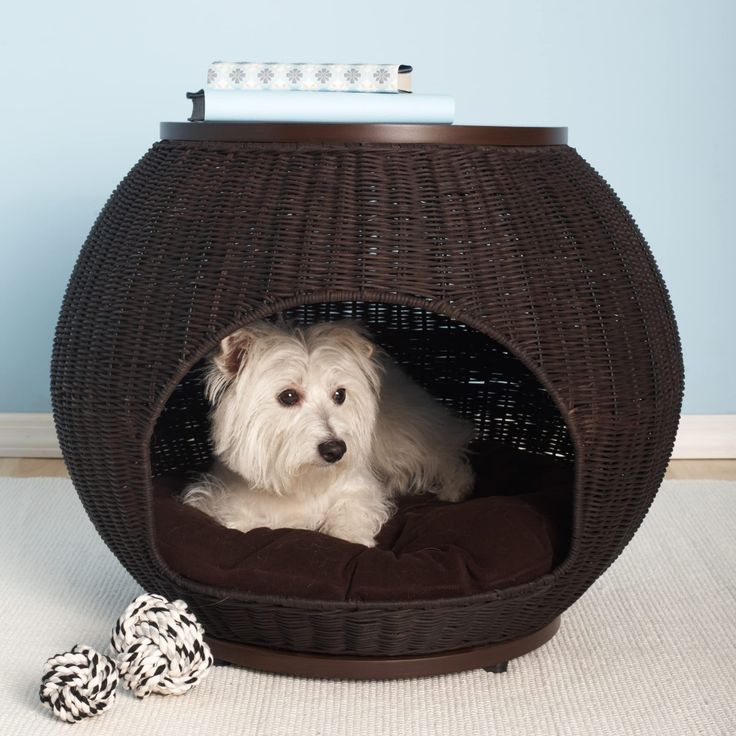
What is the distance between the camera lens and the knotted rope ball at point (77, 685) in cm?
209

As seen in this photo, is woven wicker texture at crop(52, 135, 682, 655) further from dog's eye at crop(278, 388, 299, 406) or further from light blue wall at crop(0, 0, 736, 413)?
light blue wall at crop(0, 0, 736, 413)

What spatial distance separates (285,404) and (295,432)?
7 centimetres

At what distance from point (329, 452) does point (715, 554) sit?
125 centimetres

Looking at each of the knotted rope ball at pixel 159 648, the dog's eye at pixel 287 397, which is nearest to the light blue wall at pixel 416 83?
the dog's eye at pixel 287 397

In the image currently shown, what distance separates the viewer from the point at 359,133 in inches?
83.0

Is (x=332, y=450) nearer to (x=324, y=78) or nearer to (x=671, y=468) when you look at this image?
(x=324, y=78)

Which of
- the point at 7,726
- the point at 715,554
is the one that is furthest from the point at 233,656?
the point at 715,554

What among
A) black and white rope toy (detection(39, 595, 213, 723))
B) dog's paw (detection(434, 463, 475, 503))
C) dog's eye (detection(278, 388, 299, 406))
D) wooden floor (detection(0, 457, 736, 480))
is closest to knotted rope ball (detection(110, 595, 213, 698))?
black and white rope toy (detection(39, 595, 213, 723))

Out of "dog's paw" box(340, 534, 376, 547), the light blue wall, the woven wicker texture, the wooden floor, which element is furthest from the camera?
the wooden floor

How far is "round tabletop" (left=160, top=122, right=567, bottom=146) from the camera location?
2.11 meters

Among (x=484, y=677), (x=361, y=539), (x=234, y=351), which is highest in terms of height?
(x=234, y=351)

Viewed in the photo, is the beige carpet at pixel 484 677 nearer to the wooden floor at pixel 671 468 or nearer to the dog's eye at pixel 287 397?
the dog's eye at pixel 287 397

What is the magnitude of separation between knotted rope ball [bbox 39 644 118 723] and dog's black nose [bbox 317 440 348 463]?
58 centimetres

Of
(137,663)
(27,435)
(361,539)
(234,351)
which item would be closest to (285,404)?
(234,351)
